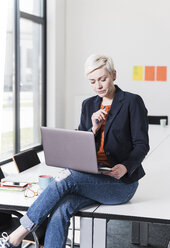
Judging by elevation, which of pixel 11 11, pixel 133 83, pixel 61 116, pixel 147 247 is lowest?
pixel 147 247

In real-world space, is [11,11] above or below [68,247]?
above

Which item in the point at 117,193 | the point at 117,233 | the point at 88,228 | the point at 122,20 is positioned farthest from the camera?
the point at 122,20

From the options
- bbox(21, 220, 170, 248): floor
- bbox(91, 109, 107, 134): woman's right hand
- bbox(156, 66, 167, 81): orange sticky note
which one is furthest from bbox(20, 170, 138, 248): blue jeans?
bbox(156, 66, 167, 81): orange sticky note

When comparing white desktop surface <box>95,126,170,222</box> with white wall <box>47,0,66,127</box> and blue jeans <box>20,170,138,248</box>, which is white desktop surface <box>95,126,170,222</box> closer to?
blue jeans <box>20,170,138,248</box>

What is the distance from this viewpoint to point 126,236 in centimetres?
367

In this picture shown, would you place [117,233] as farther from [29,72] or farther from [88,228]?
[29,72]

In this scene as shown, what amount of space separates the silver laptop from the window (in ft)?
11.7

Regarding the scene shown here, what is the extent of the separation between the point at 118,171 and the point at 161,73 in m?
5.63

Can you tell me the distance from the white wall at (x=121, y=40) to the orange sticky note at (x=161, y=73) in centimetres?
7

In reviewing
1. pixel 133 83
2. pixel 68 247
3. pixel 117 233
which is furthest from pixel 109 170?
pixel 133 83

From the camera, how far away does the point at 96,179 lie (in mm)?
2279

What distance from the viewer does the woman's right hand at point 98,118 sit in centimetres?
234

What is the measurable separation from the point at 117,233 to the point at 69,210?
171 cm

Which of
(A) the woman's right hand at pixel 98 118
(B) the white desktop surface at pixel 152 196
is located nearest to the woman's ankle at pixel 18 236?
(B) the white desktop surface at pixel 152 196
